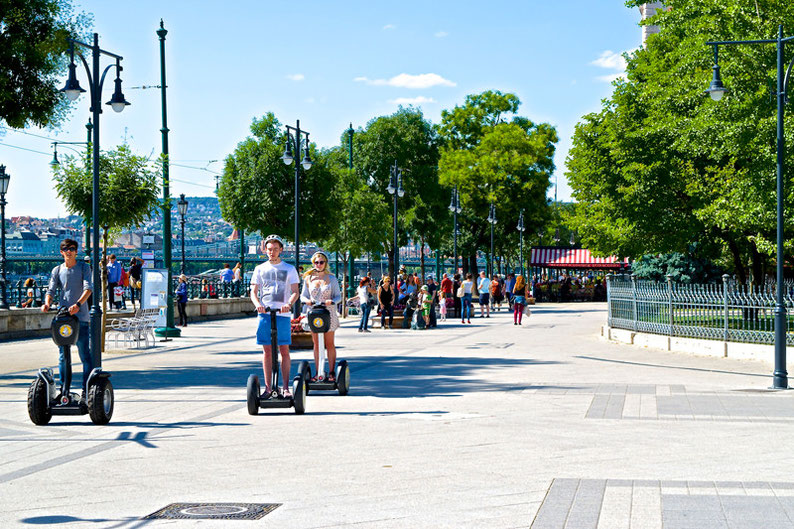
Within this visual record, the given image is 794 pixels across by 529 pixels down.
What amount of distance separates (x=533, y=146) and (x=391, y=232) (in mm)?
10519

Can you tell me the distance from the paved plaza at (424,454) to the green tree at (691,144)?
6.41 m

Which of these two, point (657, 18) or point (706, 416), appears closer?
point (706, 416)

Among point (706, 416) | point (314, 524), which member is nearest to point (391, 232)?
point (706, 416)

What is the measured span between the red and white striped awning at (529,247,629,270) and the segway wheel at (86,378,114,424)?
195 feet

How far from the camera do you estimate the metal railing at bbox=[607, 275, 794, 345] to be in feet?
59.1

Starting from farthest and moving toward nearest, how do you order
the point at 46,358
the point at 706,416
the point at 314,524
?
the point at 46,358
the point at 706,416
the point at 314,524

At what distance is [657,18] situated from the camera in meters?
28.2

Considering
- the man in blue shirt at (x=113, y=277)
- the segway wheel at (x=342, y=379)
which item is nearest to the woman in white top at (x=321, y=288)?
the segway wheel at (x=342, y=379)

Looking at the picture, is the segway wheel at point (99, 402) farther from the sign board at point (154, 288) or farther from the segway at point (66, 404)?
the sign board at point (154, 288)

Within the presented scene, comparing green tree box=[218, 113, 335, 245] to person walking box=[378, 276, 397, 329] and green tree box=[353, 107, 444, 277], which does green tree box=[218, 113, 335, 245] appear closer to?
person walking box=[378, 276, 397, 329]

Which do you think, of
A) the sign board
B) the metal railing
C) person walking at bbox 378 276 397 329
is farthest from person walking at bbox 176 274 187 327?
the metal railing

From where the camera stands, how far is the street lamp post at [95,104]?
41.0 ft

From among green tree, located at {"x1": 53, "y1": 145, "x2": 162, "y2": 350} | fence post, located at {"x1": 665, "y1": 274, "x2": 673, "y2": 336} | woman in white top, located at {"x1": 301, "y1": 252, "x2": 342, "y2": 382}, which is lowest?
fence post, located at {"x1": 665, "y1": 274, "x2": 673, "y2": 336}

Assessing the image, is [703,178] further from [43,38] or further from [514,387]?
[43,38]
